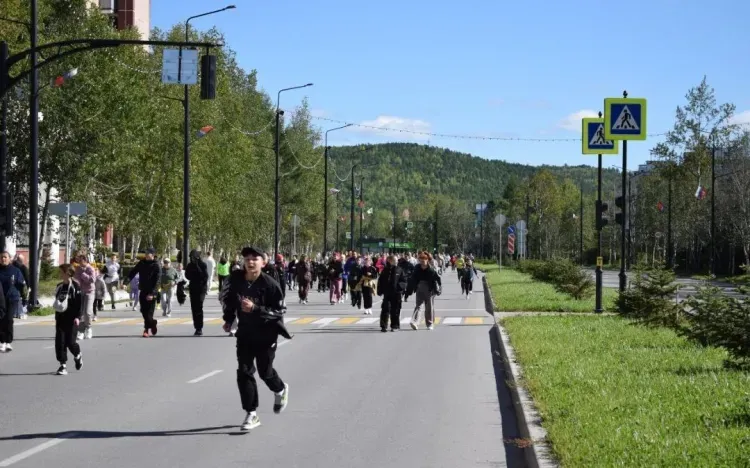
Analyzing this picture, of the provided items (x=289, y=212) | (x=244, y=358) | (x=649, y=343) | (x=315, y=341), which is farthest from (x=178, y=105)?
(x=244, y=358)

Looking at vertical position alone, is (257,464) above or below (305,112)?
below

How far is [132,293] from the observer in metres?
36.6

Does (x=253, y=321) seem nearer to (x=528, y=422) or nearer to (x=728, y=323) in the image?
(x=528, y=422)

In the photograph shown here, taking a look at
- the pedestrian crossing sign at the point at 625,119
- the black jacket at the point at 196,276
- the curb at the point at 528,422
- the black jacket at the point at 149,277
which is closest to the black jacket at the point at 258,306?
the curb at the point at 528,422

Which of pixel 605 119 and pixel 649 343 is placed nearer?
pixel 649 343

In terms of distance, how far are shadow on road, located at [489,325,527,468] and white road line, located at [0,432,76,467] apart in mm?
3923

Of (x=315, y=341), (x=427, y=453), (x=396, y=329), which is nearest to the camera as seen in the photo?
(x=427, y=453)

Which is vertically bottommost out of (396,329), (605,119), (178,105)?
(396,329)

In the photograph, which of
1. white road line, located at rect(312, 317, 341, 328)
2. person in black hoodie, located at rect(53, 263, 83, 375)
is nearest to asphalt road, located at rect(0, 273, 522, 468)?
person in black hoodie, located at rect(53, 263, 83, 375)

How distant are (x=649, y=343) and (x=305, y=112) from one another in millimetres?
86692

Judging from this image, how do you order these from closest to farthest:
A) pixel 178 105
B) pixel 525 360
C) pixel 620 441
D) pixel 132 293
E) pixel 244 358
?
1. pixel 620 441
2. pixel 244 358
3. pixel 525 360
4. pixel 132 293
5. pixel 178 105

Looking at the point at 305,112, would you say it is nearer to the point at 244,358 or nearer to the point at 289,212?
the point at 289,212

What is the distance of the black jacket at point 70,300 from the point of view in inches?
642

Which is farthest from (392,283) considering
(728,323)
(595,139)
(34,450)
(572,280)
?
(34,450)
